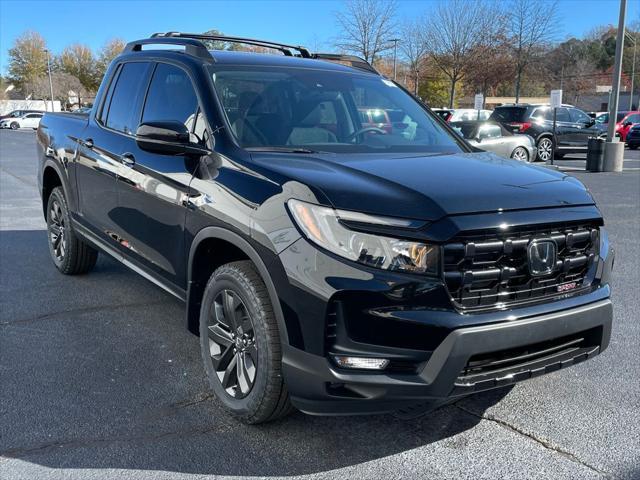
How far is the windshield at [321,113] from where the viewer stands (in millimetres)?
3602

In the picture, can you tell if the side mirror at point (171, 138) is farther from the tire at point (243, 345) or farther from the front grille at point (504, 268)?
the front grille at point (504, 268)

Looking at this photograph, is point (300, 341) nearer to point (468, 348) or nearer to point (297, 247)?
point (297, 247)

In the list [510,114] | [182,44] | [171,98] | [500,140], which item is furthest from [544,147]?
[171,98]

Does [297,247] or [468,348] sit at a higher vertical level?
[297,247]

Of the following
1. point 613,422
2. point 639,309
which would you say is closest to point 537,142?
point 639,309

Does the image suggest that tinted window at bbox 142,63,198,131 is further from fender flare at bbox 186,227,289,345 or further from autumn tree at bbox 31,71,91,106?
autumn tree at bbox 31,71,91,106

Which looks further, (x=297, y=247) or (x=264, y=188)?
(x=264, y=188)

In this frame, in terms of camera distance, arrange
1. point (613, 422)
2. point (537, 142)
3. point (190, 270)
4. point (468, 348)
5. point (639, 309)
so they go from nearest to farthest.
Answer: point (468, 348) < point (613, 422) < point (190, 270) < point (639, 309) < point (537, 142)

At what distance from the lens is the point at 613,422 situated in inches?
127

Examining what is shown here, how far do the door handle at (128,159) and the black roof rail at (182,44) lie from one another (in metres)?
0.75

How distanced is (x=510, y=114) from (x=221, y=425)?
60.7ft

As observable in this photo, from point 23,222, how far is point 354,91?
238 inches

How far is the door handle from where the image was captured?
405cm

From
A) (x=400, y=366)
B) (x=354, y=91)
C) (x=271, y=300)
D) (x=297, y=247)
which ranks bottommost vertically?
(x=400, y=366)
